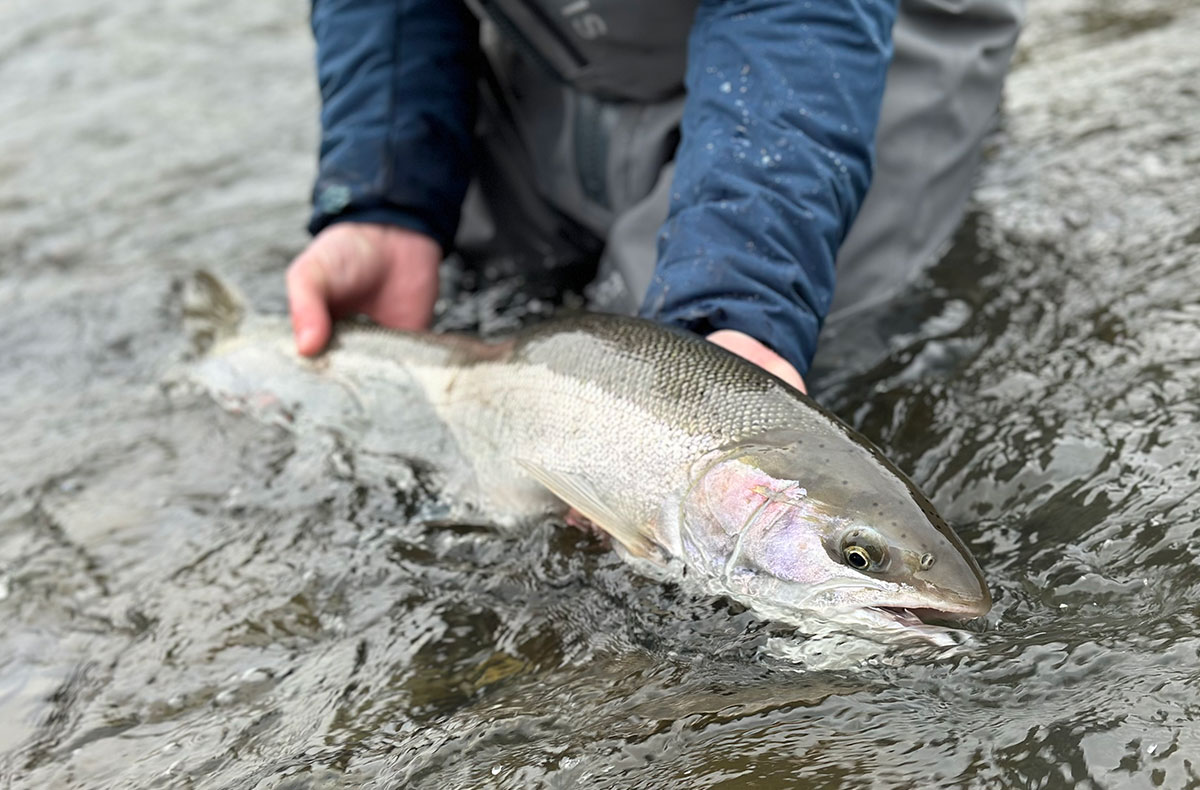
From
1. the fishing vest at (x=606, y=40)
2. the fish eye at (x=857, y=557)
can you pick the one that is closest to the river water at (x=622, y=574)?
the fish eye at (x=857, y=557)

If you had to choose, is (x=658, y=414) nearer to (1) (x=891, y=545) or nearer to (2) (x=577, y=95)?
(1) (x=891, y=545)

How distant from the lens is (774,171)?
273cm

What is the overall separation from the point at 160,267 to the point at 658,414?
12.2ft

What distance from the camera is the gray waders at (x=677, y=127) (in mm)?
3531

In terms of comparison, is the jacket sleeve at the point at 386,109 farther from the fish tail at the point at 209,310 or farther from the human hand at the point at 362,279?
the fish tail at the point at 209,310

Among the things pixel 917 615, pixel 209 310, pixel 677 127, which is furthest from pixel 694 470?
pixel 209 310

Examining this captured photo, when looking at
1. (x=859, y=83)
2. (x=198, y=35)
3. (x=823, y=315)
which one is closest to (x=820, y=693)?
(x=823, y=315)

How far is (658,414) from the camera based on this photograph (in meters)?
2.53

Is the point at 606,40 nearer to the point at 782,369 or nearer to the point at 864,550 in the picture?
the point at 782,369

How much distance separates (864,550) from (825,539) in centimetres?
9

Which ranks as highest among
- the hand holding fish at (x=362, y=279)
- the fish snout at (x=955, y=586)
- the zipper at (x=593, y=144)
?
the zipper at (x=593, y=144)

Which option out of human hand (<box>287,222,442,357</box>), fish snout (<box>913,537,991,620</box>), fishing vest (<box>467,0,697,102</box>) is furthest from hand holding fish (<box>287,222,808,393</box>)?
fish snout (<box>913,537,991,620</box>)

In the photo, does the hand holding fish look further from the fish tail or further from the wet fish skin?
the wet fish skin

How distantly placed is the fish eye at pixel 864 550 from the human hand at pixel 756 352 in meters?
0.56
